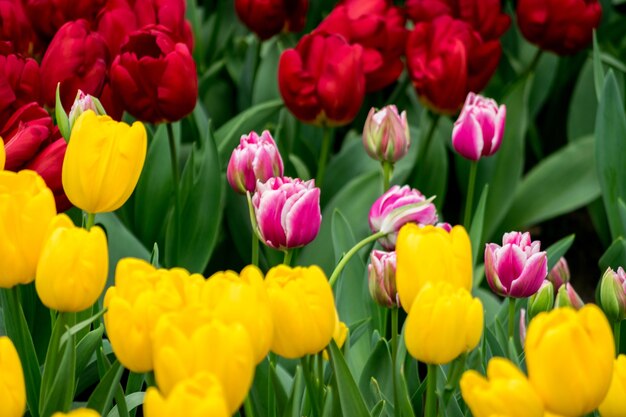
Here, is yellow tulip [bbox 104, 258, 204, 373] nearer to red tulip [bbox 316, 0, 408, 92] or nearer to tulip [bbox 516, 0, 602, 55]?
red tulip [bbox 316, 0, 408, 92]

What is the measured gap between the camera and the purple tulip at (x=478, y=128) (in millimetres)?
1384

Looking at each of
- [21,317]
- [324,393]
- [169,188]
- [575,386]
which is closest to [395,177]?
[169,188]

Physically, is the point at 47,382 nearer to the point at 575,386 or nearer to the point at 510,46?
the point at 575,386

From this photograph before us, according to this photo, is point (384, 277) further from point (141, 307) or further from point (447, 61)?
point (447, 61)

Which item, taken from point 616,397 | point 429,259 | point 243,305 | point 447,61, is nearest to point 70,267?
point 243,305

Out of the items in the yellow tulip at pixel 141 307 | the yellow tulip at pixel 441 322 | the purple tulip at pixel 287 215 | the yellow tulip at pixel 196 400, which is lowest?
the purple tulip at pixel 287 215

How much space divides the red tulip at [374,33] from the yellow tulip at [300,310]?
947 millimetres

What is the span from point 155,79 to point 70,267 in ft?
2.19

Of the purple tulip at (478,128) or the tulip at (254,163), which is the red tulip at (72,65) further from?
the purple tulip at (478,128)

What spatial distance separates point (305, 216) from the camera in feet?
3.55

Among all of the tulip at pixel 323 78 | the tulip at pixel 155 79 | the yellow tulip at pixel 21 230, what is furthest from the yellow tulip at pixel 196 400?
the tulip at pixel 323 78

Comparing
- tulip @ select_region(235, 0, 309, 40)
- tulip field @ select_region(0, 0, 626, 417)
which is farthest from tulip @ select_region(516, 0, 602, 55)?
tulip @ select_region(235, 0, 309, 40)

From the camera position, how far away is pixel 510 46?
2426mm

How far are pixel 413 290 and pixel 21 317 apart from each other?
34 cm
